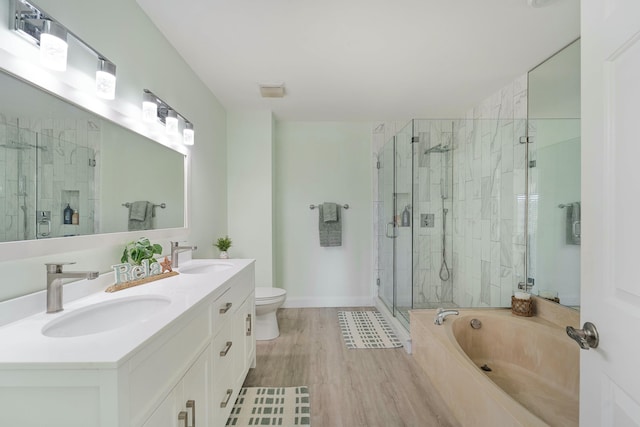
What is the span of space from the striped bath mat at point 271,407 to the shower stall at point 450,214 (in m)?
1.20


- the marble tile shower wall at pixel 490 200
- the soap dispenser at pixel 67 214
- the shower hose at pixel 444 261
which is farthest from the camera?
the shower hose at pixel 444 261

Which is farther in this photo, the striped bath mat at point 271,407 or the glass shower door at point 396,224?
the glass shower door at point 396,224

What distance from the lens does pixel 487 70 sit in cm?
220

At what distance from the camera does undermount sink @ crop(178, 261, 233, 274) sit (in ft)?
6.12

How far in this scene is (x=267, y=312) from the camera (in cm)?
252

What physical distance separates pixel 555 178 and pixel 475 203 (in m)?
0.76

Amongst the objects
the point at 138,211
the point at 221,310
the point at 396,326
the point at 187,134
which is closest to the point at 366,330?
the point at 396,326

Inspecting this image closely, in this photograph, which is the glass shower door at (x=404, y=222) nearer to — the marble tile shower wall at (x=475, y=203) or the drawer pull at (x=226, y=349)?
the marble tile shower wall at (x=475, y=203)

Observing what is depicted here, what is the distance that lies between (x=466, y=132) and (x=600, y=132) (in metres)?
2.32

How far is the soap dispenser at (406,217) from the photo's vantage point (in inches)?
109

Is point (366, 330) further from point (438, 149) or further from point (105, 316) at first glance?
point (105, 316)

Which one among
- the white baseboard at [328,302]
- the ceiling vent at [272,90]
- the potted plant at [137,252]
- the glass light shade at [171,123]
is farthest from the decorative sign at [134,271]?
the white baseboard at [328,302]

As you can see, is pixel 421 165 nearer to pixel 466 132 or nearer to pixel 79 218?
pixel 466 132

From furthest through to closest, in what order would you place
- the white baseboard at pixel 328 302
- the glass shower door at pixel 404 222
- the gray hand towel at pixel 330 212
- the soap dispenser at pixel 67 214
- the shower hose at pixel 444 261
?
the white baseboard at pixel 328 302, the gray hand towel at pixel 330 212, the shower hose at pixel 444 261, the glass shower door at pixel 404 222, the soap dispenser at pixel 67 214
